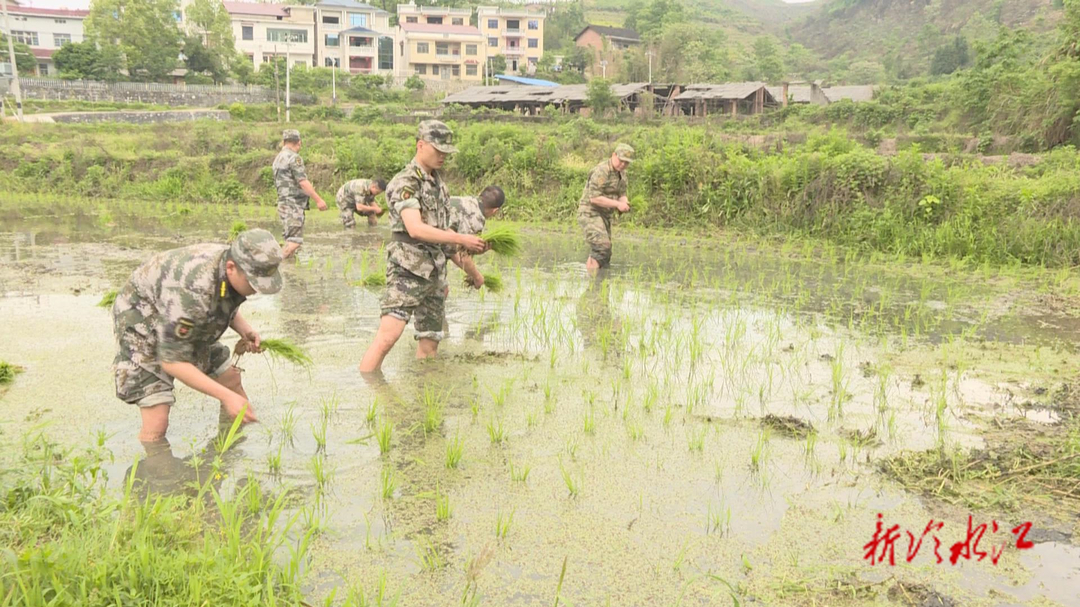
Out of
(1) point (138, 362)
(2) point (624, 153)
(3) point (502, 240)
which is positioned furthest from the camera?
(2) point (624, 153)

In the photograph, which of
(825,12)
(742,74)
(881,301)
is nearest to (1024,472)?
(881,301)

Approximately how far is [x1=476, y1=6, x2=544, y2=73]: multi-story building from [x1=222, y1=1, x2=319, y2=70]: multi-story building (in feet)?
45.6

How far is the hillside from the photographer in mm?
70000

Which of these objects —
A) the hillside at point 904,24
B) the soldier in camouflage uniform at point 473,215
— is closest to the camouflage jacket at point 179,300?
the soldier in camouflage uniform at point 473,215

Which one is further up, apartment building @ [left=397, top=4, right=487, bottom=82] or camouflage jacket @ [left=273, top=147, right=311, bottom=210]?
apartment building @ [left=397, top=4, right=487, bottom=82]

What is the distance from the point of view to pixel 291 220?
328 inches

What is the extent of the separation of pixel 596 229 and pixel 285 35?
179ft

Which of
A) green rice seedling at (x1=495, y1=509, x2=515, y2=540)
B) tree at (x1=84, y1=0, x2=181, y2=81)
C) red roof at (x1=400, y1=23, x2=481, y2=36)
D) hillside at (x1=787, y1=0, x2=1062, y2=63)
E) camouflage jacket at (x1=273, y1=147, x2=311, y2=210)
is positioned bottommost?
green rice seedling at (x1=495, y1=509, x2=515, y2=540)

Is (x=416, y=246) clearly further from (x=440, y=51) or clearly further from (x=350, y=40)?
(x=440, y=51)

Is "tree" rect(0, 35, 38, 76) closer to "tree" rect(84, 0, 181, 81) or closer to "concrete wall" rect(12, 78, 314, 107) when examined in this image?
"tree" rect(84, 0, 181, 81)

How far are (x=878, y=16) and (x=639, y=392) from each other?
104m

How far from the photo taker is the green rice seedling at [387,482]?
3.06 meters

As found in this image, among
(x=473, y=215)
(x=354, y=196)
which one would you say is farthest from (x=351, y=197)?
(x=473, y=215)

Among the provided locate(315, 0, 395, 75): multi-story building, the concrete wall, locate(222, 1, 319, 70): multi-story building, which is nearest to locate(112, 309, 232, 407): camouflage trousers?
the concrete wall
